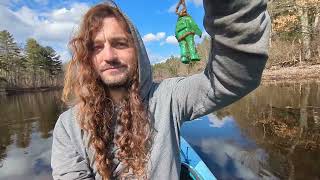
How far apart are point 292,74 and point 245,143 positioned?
23460 mm

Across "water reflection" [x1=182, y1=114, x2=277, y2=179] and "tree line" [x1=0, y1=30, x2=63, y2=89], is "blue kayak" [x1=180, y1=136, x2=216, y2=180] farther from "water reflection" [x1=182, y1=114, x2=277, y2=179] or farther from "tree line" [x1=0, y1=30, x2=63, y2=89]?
"tree line" [x1=0, y1=30, x2=63, y2=89]

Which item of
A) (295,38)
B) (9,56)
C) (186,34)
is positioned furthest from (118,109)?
(9,56)

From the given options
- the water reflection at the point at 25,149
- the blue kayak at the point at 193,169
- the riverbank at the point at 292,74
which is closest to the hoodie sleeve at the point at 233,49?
the blue kayak at the point at 193,169

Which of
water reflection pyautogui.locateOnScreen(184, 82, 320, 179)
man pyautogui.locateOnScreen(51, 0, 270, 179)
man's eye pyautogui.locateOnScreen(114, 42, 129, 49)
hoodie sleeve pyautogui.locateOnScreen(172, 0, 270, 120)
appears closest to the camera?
hoodie sleeve pyautogui.locateOnScreen(172, 0, 270, 120)

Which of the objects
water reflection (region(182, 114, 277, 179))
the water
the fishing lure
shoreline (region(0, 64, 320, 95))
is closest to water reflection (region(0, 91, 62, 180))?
the water

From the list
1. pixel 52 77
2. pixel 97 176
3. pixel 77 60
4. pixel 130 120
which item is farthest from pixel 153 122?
pixel 52 77

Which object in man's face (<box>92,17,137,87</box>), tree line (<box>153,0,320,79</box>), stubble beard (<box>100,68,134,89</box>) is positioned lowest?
stubble beard (<box>100,68,134,89</box>)

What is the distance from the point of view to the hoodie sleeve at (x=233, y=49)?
114cm

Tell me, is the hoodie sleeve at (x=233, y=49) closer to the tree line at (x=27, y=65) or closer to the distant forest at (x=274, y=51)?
the distant forest at (x=274, y=51)

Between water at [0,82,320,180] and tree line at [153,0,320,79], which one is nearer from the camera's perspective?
water at [0,82,320,180]

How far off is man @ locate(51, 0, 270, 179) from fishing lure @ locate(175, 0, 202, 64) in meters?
0.12

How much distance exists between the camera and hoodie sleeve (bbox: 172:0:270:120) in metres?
1.14

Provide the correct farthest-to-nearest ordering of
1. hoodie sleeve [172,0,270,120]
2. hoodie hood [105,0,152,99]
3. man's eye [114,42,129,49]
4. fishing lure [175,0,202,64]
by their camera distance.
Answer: man's eye [114,42,129,49] → hoodie hood [105,0,152,99] → fishing lure [175,0,202,64] → hoodie sleeve [172,0,270,120]

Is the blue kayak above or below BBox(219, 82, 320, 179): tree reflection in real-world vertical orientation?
above
